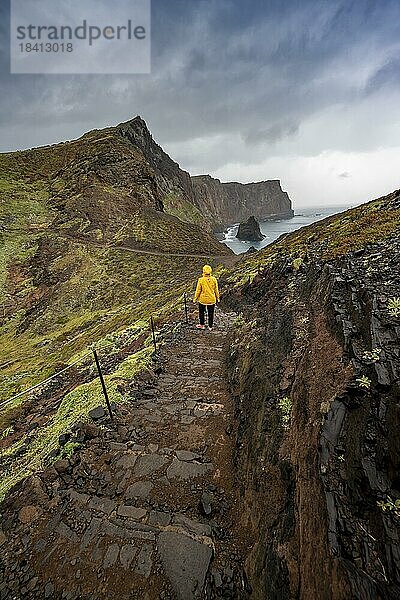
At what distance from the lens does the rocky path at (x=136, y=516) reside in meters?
3.75

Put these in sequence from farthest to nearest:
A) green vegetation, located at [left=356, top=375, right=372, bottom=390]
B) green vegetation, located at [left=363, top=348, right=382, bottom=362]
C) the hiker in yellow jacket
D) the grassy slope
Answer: the hiker in yellow jacket
the grassy slope
green vegetation, located at [left=363, top=348, right=382, bottom=362]
green vegetation, located at [left=356, top=375, right=372, bottom=390]

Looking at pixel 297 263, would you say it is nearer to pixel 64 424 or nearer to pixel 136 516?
pixel 64 424

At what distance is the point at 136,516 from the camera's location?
4516 millimetres

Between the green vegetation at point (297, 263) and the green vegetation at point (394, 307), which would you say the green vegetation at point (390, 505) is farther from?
the green vegetation at point (297, 263)

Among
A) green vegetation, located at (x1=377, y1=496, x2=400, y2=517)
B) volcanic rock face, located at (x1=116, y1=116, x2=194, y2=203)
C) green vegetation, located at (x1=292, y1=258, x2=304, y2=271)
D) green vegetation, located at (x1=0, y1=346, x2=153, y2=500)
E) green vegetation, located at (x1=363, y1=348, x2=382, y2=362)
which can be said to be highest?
volcanic rock face, located at (x1=116, y1=116, x2=194, y2=203)

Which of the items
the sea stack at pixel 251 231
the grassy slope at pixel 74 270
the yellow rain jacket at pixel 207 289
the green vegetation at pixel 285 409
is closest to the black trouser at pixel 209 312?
the yellow rain jacket at pixel 207 289

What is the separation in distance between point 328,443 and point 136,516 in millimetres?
3027

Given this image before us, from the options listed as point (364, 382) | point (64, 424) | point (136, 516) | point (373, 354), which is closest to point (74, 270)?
point (64, 424)

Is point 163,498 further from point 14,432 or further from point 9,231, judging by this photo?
point 9,231

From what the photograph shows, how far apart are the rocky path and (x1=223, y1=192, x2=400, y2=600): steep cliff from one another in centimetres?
50

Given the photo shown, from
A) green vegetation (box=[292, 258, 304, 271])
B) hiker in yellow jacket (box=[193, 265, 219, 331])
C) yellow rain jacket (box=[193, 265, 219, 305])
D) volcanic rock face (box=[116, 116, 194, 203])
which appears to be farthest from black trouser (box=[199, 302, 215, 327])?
volcanic rock face (box=[116, 116, 194, 203])

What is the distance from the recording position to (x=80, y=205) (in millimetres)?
40344

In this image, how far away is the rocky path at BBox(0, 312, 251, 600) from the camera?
375 centimetres

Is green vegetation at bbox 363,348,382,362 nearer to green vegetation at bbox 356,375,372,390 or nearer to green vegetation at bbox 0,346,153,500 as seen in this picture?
green vegetation at bbox 356,375,372,390
